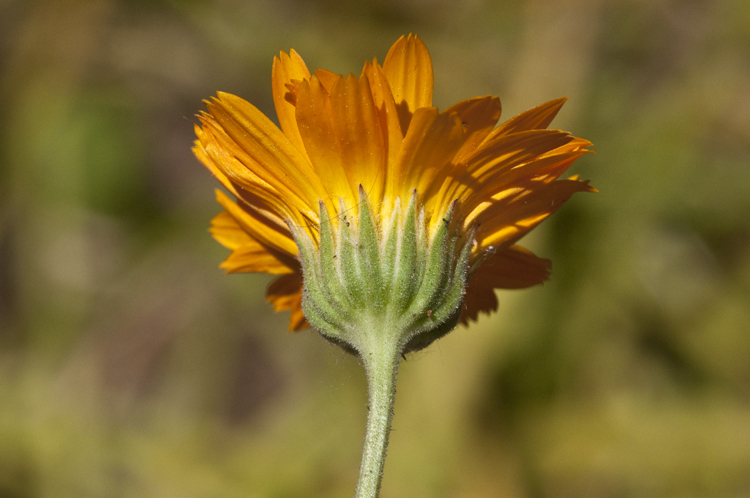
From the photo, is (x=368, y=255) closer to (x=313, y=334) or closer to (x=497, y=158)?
(x=497, y=158)

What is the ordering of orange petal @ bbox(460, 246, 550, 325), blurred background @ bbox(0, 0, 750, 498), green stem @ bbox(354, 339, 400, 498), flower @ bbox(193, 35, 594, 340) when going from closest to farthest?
1. green stem @ bbox(354, 339, 400, 498)
2. flower @ bbox(193, 35, 594, 340)
3. orange petal @ bbox(460, 246, 550, 325)
4. blurred background @ bbox(0, 0, 750, 498)

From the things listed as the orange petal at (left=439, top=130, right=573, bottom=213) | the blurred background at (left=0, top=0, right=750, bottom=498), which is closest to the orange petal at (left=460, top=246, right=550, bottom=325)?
the orange petal at (left=439, top=130, right=573, bottom=213)

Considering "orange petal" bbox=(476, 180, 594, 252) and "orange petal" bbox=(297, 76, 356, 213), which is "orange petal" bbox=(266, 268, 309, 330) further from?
"orange petal" bbox=(476, 180, 594, 252)

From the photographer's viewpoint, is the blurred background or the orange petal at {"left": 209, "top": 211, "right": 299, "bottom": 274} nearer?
the orange petal at {"left": 209, "top": 211, "right": 299, "bottom": 274}

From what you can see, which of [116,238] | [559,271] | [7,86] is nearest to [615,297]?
[559,271]

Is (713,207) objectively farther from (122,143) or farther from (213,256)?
(122,143)

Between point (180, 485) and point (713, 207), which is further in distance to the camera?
point (713, 207)
